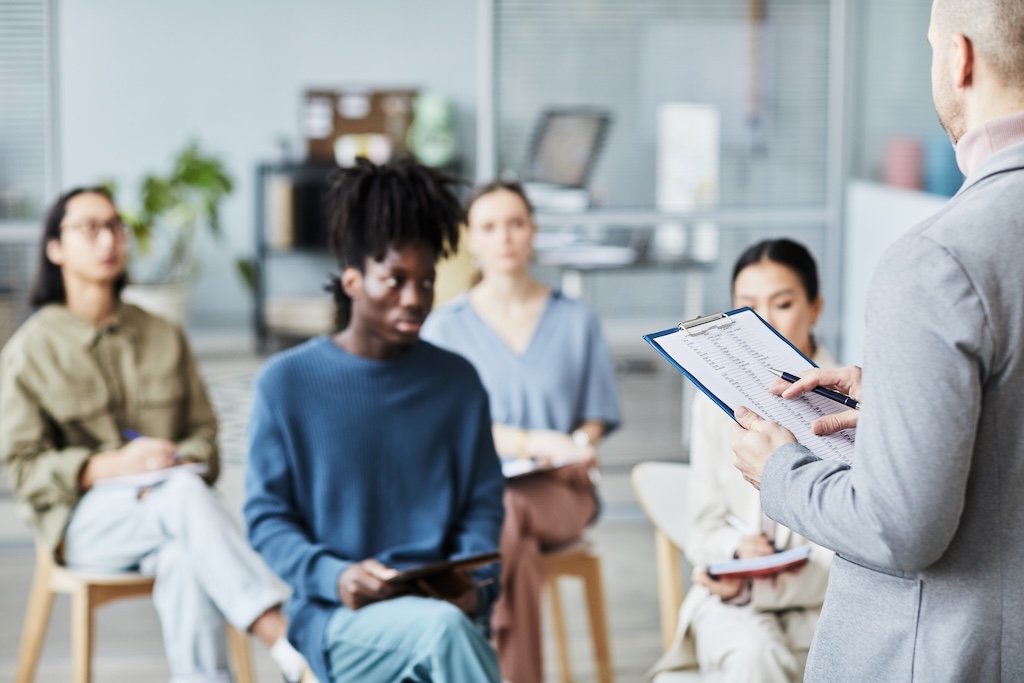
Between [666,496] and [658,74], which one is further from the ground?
[658,74]

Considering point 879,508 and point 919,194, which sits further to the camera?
point 919,194

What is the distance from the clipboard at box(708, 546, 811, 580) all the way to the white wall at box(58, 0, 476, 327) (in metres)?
7.09

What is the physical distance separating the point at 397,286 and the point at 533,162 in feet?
8.03

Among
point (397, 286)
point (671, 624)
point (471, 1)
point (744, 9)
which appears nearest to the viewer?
point (397, 286)

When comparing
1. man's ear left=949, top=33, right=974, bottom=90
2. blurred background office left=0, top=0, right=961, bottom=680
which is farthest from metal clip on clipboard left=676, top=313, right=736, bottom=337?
blurred background office left=0, top=0, right=961, bottom=680

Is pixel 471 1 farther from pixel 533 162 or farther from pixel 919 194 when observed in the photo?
pixel 919 194

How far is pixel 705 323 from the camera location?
1.50 meters

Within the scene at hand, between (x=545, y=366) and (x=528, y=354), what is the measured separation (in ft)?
0.17

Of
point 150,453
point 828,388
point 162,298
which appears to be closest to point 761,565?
point 828,388

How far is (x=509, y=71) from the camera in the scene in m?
4.57

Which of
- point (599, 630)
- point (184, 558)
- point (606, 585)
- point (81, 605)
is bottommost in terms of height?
point (606, 585)

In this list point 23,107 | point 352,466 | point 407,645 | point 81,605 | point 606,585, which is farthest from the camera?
point 23,107

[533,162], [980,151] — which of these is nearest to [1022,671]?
[980,151]

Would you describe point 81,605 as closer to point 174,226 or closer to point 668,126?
point 668,126
